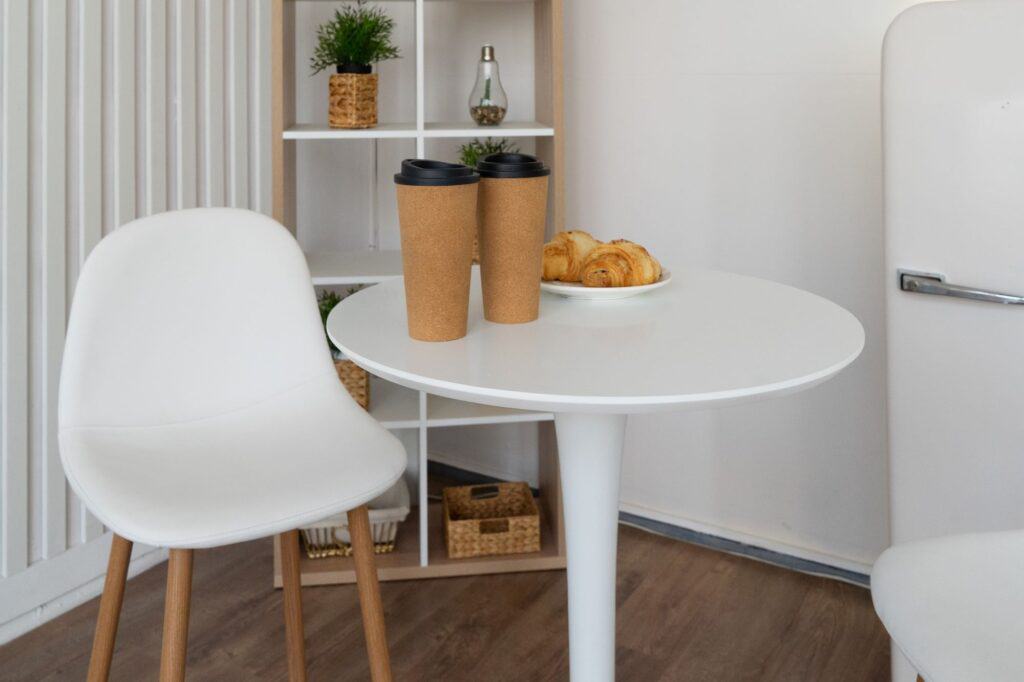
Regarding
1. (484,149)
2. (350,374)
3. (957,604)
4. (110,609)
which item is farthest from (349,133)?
(957,604)

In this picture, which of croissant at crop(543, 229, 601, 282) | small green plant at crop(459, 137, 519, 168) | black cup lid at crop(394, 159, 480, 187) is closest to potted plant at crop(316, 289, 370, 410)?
small green plant at crop(459, 137, 519, 168)

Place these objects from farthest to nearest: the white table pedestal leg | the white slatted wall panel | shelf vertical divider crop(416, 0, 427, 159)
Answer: shelf vertical divider crop(416, 0, 427, 159), the white slatted wall panel, the white table pedestal leg

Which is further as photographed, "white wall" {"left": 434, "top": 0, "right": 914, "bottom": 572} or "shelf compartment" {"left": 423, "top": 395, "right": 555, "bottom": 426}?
"shelf compartment" {"left": 423, "top": 395, "right": 555, "bottom": 426}

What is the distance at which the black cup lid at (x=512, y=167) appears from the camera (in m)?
1.43

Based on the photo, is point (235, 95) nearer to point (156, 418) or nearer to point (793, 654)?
point (156, 418)

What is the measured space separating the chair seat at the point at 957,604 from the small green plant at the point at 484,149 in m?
1.46

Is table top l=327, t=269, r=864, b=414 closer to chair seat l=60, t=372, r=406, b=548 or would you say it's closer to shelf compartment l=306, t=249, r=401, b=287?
chair seat l=60, t=372, r=406, b=548

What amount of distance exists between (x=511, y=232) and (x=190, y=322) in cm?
64

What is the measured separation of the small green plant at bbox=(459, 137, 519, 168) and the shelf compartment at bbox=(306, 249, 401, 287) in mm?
307

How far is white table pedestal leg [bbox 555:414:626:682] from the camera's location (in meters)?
1.49

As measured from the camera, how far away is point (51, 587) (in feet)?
7.49

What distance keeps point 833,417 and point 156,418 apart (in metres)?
1.53

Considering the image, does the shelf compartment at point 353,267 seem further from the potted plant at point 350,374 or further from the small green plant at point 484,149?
the small green plant at point 484,149

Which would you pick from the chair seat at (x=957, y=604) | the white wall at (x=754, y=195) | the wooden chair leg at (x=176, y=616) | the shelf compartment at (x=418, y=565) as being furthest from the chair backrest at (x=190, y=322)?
the white wall at (x=754, y=195)
